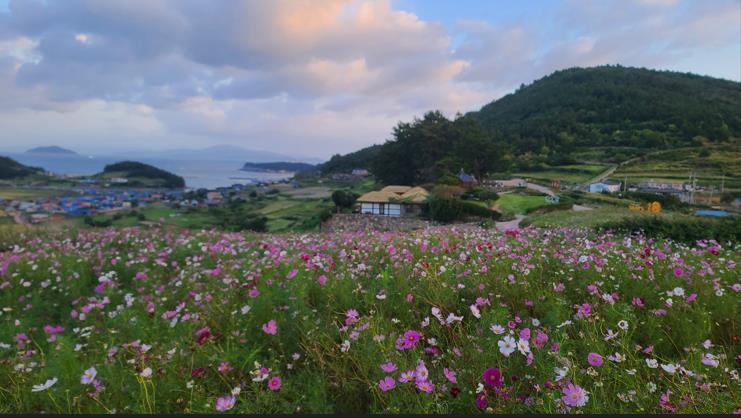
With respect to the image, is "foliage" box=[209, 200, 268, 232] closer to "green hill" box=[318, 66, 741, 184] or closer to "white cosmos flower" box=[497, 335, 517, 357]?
"green hill" box=[318, 66, 741, 184]

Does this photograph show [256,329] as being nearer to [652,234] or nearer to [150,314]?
[150,314]

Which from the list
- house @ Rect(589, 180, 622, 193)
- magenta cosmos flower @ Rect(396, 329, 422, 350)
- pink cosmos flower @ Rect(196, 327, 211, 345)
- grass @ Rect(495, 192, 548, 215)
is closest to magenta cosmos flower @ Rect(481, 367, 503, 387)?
magenta cosmos flower @ Rect(396, 329, 422, 350)

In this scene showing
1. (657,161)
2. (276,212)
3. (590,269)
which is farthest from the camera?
(657,161)

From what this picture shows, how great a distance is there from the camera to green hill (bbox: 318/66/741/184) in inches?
1740

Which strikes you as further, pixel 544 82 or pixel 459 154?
pixel 544 82

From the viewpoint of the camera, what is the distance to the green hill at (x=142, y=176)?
88.9m

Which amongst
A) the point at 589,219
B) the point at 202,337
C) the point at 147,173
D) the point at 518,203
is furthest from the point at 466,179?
the point at 147,173

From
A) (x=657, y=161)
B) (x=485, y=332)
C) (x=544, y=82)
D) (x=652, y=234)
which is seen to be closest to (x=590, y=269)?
(x=485, y=332)

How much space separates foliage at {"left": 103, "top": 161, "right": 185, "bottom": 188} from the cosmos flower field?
94852 millimetres

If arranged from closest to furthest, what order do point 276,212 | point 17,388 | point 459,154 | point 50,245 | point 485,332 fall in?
1. point 17,388
2. point 485,332
3. point 50,245
4. point 459,154
5. point 276,212

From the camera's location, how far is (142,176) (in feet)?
313

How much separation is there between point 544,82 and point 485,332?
476ft

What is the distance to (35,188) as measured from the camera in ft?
228

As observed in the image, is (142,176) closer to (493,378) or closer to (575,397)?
(493,378)
